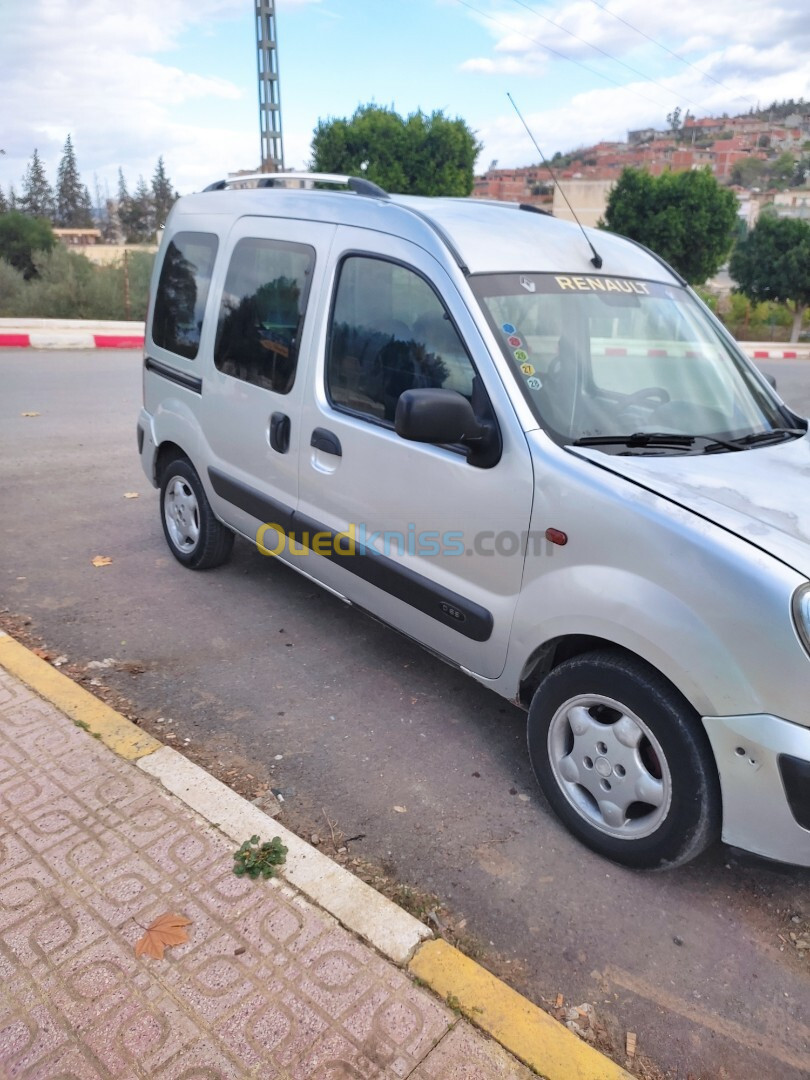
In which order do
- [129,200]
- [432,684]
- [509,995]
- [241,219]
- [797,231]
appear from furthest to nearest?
[129,200], [797,231], [241,219], [432,684], [509,995]

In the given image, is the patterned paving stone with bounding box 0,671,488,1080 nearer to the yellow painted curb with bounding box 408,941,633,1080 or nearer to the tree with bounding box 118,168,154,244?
the yellow painted curb with bounding box 408,941,633,1080

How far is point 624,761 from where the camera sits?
8.20 feet

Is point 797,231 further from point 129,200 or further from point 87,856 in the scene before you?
point 129,200

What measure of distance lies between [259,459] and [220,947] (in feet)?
7.59

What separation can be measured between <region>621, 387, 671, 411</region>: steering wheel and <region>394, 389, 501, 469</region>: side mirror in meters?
0.60

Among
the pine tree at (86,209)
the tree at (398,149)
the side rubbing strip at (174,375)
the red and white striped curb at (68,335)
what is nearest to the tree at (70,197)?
the pine tree at (86,209)

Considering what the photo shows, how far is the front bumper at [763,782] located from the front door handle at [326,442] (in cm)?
184

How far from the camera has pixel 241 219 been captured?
4.09 m

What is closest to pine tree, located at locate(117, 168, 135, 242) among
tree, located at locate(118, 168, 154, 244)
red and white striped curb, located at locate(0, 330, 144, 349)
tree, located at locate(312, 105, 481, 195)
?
tree, located at locate(118, 168, 154, 244)

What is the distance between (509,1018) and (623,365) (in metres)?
2.29

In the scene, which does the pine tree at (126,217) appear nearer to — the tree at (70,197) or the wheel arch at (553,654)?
the tree at (70,197)

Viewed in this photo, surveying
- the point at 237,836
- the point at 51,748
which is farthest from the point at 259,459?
the point at 237,836

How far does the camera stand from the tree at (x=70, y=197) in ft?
277

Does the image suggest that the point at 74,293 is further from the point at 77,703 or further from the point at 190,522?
the point at 77,703
